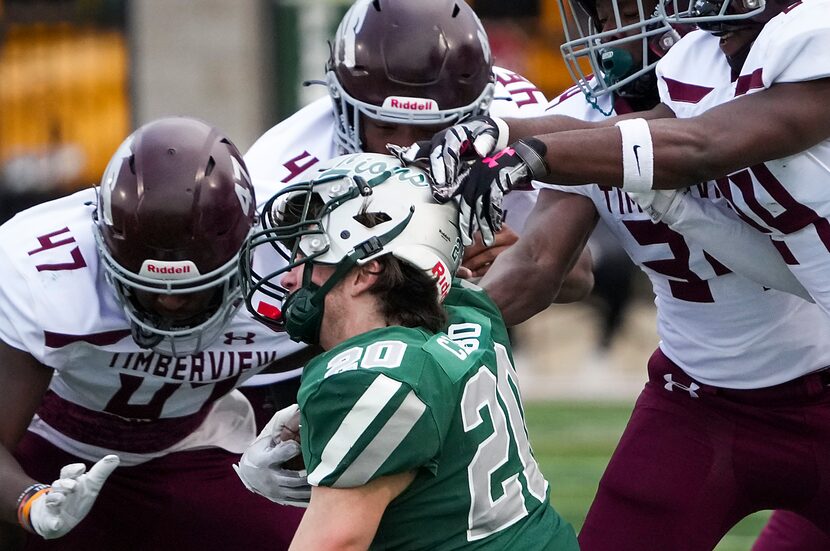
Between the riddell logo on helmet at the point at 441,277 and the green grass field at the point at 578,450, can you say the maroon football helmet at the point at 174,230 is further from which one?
the green grass field at the point at 578,450

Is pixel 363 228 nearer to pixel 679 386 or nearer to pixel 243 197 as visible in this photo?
pixel 243 197

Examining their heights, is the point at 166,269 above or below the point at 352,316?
below

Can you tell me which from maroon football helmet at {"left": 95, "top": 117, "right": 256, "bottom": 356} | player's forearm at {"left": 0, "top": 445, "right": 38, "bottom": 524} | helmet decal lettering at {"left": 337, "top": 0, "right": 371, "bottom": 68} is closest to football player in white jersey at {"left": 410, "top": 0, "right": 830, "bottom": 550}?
helmet decal lettering at {"left": 337, "top": 0, "right": 371, "bottom": 68}

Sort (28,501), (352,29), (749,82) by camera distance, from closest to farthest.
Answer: (749,82)
(28,501)
(352,29)

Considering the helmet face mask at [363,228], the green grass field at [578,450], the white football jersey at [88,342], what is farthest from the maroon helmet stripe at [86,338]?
the green grass field at [578,450]

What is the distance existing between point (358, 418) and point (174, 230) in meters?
0.92

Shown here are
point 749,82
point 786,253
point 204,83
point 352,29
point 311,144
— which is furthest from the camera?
point 204,83

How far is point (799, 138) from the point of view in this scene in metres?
2.55

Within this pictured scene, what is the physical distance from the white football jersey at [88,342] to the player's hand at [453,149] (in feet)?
2.85

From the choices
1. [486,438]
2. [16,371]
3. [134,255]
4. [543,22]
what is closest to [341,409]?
[486,438]

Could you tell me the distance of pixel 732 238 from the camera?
9.41ft

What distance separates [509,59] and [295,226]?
864 cm

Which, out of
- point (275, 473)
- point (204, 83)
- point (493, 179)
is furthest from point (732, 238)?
point (204, 83)

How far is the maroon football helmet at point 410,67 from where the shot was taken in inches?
131
